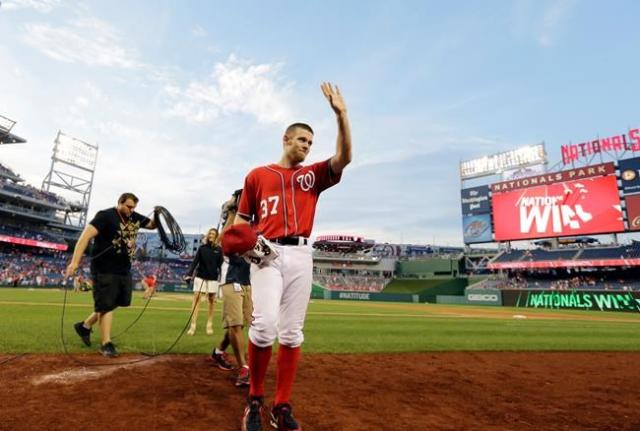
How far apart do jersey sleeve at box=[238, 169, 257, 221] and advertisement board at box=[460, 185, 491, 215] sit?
47376 mm

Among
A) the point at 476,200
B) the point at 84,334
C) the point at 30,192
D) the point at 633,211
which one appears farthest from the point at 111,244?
the point at 30,192

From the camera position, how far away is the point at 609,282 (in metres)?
34.9

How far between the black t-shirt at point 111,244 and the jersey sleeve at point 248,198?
2.96 m

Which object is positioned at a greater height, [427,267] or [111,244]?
[427,267]

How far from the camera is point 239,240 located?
2.67 meters

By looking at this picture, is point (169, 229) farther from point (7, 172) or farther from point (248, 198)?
point (7, 172)

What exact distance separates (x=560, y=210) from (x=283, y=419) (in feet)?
142

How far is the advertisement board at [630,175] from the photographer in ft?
114

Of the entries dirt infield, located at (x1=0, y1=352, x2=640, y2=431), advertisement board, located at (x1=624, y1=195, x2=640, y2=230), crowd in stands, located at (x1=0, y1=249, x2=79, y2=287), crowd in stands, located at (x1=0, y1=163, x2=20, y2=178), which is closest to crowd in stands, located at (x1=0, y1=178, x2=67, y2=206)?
crowd in stands, located at (x1=0, y1=163, x2=20, y2=178)

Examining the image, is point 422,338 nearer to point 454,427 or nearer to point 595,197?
point 454,427

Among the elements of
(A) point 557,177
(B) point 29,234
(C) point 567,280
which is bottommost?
(C) point 567,280

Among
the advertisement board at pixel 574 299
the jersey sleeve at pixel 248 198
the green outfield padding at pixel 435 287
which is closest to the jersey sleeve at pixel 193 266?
the jersey sleeve at pixel 248 198

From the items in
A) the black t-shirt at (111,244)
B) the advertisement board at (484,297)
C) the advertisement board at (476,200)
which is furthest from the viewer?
the advertisement board at (476,200)

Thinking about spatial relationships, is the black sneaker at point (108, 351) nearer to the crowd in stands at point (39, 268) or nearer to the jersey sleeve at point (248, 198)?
the jersey sleeve at point (248, 198)
